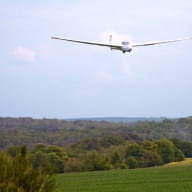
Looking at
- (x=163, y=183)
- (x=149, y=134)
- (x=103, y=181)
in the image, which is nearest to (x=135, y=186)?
(x=163, y=183)

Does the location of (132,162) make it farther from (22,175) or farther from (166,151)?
(22,175)

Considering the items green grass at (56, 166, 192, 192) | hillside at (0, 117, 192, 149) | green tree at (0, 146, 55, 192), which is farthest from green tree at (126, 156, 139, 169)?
green tree at (0, 146, 55, 192)

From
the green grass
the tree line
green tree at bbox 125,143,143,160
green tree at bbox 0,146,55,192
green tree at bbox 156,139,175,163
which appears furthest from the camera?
green tree at bbox 125,143,143,160

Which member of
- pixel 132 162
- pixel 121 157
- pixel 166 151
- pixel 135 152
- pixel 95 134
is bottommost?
pixel 132 162

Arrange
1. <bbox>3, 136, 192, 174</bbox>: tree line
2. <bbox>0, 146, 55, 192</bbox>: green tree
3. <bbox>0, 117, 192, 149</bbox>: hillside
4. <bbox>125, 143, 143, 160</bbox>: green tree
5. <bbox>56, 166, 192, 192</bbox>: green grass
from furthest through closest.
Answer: <bbox>0, 117, 192, 149</bbox>: hillside → <bbox>125, 143, 143, 160</bbox>: green tree → <bbox>3, 136, 192, 174</bbox>: tree line → <bbox>56, 166, 192, 192</bbox>: green grass → <bbox>0, 146, 55, 192</bbox>: green tree

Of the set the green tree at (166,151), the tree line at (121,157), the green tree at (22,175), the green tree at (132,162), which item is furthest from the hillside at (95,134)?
the green tree at (22,175)

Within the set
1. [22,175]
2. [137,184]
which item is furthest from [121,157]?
[22,175]

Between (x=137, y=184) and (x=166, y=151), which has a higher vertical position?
(x=166, y=151)

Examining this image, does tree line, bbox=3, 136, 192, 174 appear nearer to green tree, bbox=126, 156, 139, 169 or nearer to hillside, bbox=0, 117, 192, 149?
green tree, bbox=126, 156, 139, 169

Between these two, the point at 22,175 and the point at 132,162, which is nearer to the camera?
the point at 22,175

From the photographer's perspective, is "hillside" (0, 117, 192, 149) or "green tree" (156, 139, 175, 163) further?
"hillside" (0, 117, 192, 149)

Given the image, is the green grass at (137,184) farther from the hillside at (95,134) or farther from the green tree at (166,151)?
the hillside at (95,134)

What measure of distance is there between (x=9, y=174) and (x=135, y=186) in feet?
82.8

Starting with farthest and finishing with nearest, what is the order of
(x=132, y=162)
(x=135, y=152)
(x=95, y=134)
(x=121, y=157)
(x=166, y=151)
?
(x=95, y=134)
(x=166, y=151)
(x=135, y=152)
(x=121, y=157)
(x=132, y=162)
